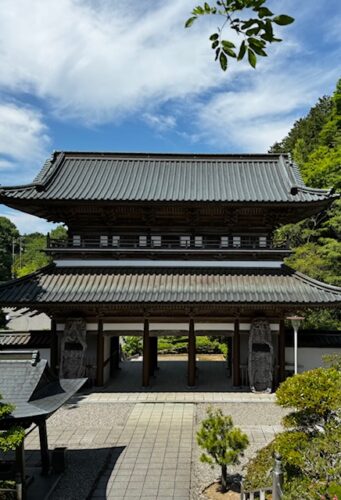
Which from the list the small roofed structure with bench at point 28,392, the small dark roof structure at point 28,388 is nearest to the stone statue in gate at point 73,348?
the small roofed structure with bench at point 28,392

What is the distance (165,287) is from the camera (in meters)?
17.3

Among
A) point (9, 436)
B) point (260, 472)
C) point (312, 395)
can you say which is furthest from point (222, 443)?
point (9, 436)

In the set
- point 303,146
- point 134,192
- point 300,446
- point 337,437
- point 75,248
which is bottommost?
point 300,446

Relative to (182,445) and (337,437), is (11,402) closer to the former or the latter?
(182,445)

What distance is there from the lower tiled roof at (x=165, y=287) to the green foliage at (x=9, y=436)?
27.2 ft

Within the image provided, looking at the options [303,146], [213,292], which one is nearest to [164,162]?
[213,292]

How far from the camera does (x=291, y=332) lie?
19.4 metres

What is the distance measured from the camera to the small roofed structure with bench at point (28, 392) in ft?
28.6

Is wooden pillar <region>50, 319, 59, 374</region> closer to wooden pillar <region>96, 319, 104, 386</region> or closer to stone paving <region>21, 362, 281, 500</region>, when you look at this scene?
wooden pillar <region>96, 319, 104, 386</region>

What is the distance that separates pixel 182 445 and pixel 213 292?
253 inches

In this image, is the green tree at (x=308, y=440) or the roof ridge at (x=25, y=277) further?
the roof ridge at (x=25, y=277)

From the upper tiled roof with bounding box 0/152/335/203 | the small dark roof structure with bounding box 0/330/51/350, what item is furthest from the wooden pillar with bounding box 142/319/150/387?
the upper tiled roof with bounding box 0/152/335/203

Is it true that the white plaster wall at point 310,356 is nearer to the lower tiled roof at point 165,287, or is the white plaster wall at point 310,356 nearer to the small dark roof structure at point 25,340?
the lower tiled roof at point 165,287

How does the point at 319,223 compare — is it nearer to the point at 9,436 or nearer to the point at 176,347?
the point at 176,347
